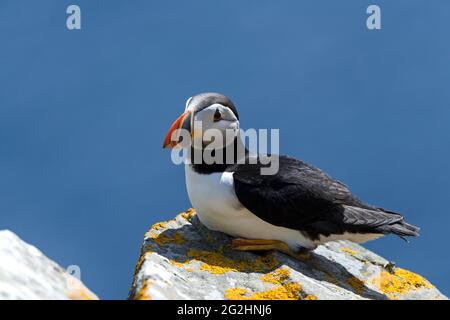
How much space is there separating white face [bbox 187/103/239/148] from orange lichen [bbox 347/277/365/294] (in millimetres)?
2102

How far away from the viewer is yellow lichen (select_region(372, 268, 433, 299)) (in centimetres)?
804

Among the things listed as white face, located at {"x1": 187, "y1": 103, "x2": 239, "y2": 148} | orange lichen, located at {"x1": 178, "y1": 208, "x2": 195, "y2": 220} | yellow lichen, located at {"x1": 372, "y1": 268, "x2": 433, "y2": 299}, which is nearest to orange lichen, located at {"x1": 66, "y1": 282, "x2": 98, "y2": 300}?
white face, located at {"x1": 187, "y1": 103, "x2": 239, "y2": 148}

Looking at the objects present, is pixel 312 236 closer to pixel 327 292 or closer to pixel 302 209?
pixel 302 209

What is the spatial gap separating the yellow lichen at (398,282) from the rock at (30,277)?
145 inches

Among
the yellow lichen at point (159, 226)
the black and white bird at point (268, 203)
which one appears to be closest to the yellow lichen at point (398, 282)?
the black and white bird at point (268, 203)

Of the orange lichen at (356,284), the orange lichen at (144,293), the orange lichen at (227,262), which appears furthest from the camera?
the orange lichen at (356,284)

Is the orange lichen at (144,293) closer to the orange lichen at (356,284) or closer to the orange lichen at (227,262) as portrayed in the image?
the orange lichen at (227,262)

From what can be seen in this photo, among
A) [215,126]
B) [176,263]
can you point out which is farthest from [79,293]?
[215,126]

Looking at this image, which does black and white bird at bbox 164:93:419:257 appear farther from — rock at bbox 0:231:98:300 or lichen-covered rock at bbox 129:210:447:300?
rock at bbox 0:231:98:300

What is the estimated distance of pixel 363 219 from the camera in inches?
309

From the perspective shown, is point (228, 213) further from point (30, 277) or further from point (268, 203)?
point (30, 277)

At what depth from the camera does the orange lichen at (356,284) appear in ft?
25.0
